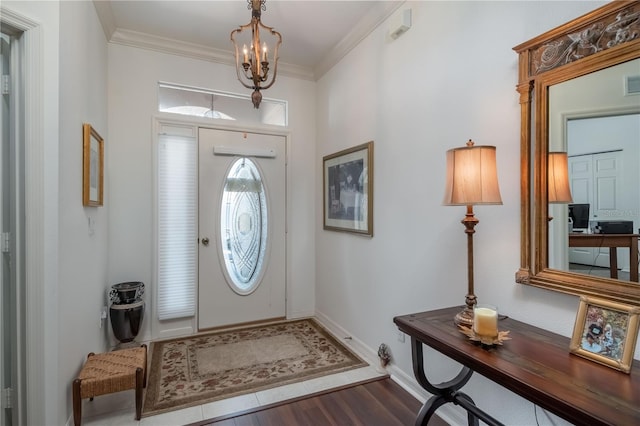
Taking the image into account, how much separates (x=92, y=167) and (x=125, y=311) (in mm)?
1266

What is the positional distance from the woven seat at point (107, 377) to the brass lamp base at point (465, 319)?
1866 mm

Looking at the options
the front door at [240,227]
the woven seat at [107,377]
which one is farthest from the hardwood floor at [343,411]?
the front door at [240,227]

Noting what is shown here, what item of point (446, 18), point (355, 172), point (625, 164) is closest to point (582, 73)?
point (625, 164)

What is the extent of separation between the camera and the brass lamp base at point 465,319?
4.84 feet

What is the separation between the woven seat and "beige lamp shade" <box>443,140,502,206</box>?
2110 mm

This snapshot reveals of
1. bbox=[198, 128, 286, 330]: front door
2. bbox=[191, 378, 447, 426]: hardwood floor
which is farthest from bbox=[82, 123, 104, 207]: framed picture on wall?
bbox=[191, 378, 447, 426]: hardwood floor

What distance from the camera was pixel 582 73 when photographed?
52.4 inches

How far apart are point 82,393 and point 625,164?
9.37ft

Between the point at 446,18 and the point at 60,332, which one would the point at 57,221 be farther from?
the point at 446,18

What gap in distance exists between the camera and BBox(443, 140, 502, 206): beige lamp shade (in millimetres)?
1417

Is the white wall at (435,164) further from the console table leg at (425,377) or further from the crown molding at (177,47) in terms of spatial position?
the crown molding at (177,47)

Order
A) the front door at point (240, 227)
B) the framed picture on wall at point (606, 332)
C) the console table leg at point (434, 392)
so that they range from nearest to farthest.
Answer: the framed picture on wall at point (606, 332)
the console table leg at point (434, 392)
the front door at point (240, 227)

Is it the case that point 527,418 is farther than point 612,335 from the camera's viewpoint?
Yes

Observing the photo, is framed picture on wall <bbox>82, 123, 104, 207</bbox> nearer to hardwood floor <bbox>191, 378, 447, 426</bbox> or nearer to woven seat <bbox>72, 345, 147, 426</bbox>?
woven seat <bbox>72, 345, 147, 426</bbox>
